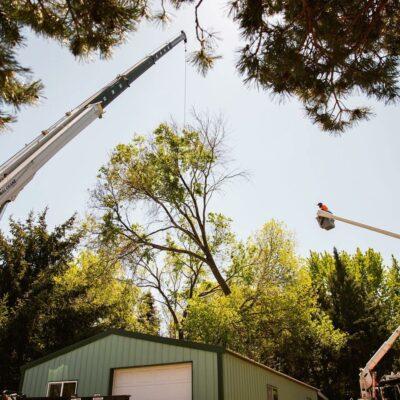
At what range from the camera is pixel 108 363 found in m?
11.4

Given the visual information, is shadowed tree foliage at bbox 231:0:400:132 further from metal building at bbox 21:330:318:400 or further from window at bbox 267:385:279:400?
window at bbox 267:385:279:400

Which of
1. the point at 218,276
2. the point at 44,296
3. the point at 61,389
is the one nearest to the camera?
the point at 61,389

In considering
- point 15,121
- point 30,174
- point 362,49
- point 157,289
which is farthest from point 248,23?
point 157,289

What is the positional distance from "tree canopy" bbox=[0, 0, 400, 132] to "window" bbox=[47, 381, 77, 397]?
9833 mm

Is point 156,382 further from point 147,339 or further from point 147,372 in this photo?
point 147,339

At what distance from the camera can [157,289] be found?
79.7 feet

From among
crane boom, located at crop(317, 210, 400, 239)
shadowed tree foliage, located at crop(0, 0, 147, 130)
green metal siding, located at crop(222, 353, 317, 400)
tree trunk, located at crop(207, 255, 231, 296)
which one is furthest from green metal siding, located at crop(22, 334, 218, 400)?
tree trunk, located at crop(207, 255, 231, 296)

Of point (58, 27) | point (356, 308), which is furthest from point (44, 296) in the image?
point (356, 308)

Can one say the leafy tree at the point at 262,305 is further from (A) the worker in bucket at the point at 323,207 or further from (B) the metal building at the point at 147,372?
(A) the worker in bucket at the point at 323,207

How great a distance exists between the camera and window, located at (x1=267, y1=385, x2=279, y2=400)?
12533mm

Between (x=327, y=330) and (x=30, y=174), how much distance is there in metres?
24.0

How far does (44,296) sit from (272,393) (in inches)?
432

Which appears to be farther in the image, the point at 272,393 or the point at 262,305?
the point at 262,305

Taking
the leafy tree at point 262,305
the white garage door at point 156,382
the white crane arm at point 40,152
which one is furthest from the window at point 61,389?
Result: the leafy tree at point 262,305
